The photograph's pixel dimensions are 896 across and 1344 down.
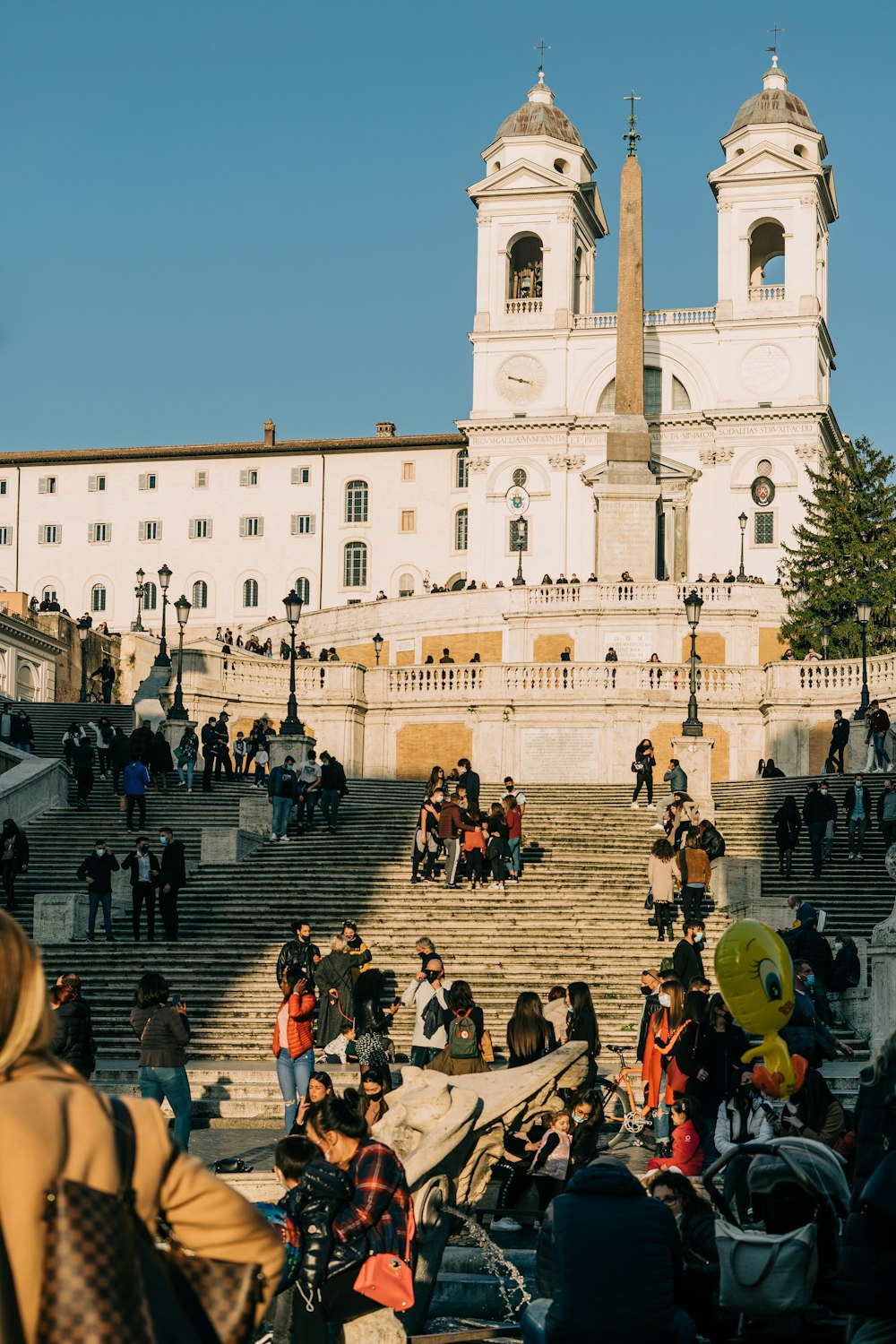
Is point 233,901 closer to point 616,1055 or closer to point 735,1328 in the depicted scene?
point 616,1055

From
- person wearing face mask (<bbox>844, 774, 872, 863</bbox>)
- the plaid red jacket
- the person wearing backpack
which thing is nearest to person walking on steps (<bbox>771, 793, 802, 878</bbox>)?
person wearing face mask (<bbox>844, 774, 872, 863</bbox>)

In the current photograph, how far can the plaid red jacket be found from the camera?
7547mm

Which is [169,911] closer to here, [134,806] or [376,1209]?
[134,806]

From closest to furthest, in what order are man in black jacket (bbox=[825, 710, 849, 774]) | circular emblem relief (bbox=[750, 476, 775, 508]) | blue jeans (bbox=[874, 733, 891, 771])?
blue jeans (bbox=[874, 733, 891, 771])
man in black jacket (bbox=[825, 710, 849, 774])
circular emblem relief (bbox=[750, 476, 775, 508])

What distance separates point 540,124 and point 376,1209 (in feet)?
268

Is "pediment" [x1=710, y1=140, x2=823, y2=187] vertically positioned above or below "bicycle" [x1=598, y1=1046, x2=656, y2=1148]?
above

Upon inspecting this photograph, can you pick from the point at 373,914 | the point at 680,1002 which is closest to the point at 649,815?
the point at 373,914

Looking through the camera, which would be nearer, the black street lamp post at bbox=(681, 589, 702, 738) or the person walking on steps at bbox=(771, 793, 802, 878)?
the person walking on steps at bbox=(771, 793, 802, 878)

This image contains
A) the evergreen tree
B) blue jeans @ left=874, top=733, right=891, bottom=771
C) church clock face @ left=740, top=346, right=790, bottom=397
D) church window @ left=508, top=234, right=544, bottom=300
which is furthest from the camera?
church window @ left=508, top=234, right=544, bottom=300

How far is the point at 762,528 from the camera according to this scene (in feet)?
254

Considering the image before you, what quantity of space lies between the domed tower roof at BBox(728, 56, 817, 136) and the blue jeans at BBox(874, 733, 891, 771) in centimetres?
5323

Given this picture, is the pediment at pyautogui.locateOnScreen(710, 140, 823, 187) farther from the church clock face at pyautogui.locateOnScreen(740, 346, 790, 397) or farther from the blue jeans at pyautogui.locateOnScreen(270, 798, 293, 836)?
the blue jeans at pyautogui.locateOnScreen(270, 798, 293, 836)

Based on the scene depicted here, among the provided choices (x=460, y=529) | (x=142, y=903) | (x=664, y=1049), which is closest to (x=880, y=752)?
(x=142, y=903)

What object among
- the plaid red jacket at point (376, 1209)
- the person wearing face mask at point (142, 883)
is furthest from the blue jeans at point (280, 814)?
the plaid red jacket at point (376, 1209)
